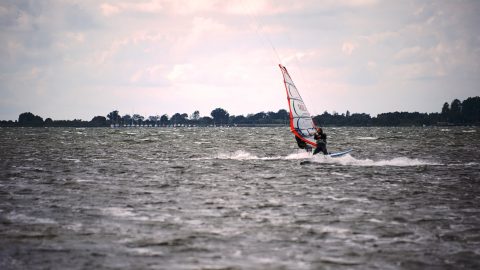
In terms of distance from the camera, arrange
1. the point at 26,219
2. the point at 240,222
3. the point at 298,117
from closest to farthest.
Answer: the point at 240,222 → the point at 26,219 → the point at 298,117

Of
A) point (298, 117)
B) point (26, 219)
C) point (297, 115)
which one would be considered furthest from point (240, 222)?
point (297, 115)

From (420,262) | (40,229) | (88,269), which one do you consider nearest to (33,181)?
(40,229)

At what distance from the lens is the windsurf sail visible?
39.7 m

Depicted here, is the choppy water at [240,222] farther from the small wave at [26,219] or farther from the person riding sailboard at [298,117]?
the person riding sailboard at [298,117]

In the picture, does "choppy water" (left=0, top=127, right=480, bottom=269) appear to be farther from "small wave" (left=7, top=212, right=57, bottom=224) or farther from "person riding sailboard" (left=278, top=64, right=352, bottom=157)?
"person riding sailboard" (left=278, top=64, right=352, bottom=157)

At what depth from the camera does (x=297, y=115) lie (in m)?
40.1

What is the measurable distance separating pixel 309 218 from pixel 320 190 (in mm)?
7527

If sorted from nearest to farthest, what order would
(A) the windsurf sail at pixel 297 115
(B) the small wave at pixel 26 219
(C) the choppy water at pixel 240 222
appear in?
(C) the choppy water at pixel 240 222 < (B) the small wave at pixel 26 219 < (A) the windsurf sail at pixel 297 115

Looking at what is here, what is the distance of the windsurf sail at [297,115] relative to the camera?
3972 centimetres

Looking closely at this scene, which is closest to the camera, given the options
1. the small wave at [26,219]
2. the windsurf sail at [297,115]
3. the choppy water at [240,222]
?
the choppy water at [240,222]

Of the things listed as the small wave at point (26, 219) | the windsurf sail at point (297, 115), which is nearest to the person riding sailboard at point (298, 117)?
the windsurf sail at point (297, 115)

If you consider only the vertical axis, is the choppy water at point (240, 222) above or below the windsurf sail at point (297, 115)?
below

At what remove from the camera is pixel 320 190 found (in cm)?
2505

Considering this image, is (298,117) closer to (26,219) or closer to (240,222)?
(240,222)
